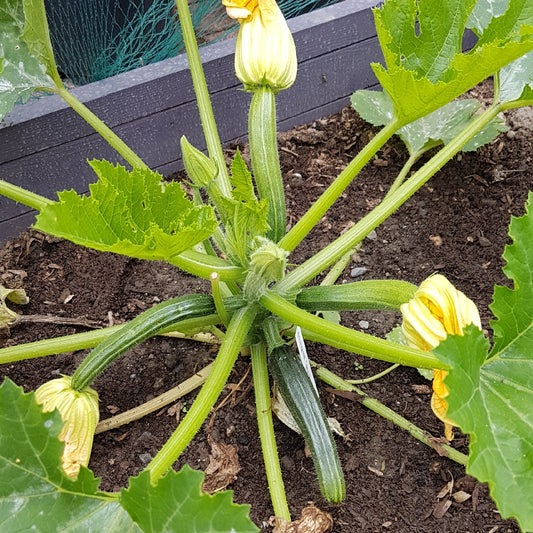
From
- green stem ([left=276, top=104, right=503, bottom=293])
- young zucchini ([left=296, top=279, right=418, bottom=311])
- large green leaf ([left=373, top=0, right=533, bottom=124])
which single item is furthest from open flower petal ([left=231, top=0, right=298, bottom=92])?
young zucchini ([left=296, top=279, right=418, bottom=311])

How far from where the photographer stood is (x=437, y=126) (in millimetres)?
1960

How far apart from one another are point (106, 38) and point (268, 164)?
127cm

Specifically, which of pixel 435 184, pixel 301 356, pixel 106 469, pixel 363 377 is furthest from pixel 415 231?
pixel 106 469

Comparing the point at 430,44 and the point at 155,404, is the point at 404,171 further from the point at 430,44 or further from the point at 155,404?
the point at 155,404

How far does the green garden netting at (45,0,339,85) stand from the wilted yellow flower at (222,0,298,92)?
879 millimetres

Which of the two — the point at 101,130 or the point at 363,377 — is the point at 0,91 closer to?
the point at 101,130

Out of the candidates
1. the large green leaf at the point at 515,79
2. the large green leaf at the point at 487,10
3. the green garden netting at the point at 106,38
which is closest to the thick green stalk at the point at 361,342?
the large green leaf at the point at 515,79

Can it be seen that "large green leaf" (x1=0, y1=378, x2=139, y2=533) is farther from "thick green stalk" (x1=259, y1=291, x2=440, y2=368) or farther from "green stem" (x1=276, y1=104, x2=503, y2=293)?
"green stem" (x1=276, y1=104, x2=503, y2=293)

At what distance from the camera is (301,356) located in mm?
1418

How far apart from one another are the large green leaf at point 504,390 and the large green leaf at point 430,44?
0.26m

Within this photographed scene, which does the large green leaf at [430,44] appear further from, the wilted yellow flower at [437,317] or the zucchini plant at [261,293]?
the wilted yellow flower at [437,317]

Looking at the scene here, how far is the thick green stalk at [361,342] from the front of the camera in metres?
1.03

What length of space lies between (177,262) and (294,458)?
62 centimetres

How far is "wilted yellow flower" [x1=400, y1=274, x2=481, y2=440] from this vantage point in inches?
41.8
